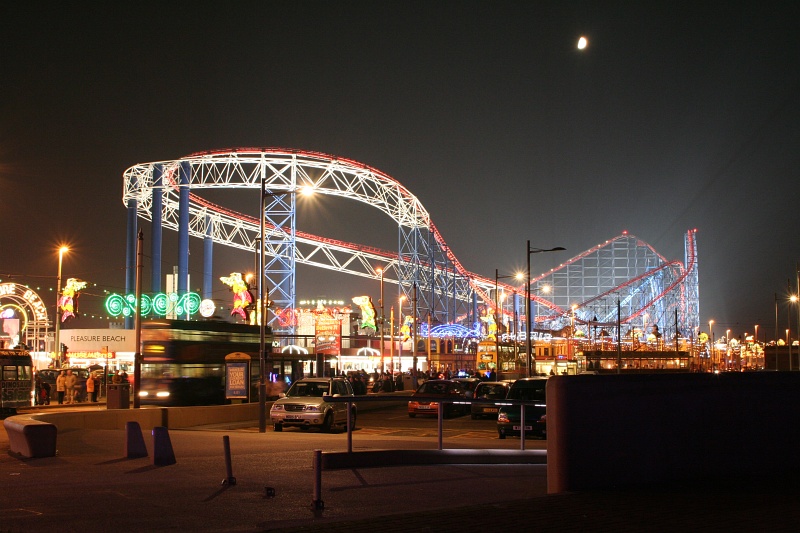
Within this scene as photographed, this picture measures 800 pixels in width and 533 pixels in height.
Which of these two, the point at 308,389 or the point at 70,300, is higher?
the point at 70,300

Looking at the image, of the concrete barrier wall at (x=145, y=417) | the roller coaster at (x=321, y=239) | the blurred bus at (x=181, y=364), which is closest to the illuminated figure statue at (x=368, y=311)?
the roller coaster at (x=321, y=239)

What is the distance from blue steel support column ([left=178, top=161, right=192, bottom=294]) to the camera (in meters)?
64.1

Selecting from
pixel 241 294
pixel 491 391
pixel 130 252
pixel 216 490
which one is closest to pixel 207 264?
pixel 130 252

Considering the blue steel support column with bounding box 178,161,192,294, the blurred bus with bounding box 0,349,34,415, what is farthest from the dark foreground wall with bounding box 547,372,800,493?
the blue steel support column with bounding box 178,161,192,294

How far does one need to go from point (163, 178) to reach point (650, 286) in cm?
7473

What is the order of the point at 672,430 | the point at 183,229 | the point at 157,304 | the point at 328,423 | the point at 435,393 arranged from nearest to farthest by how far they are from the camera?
the point at 672,430, the point at 328,423, the point at 435,393, the point at 157,304, the point at 183,229

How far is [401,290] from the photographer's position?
84.5 metres

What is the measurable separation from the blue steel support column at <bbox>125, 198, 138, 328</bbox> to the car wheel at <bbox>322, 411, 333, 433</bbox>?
45.2 metres

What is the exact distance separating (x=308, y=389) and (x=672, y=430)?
50.3 feet

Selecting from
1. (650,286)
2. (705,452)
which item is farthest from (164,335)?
Result: (650,286)

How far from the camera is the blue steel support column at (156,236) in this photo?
65.9m

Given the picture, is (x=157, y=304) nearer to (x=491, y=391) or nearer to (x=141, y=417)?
(x=491, y=391)

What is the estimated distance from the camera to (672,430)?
33.9ft

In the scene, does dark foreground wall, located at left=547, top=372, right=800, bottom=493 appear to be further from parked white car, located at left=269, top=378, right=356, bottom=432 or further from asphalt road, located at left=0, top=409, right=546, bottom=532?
parked white car, located at left=269, top=378, right=356, bottom=432
